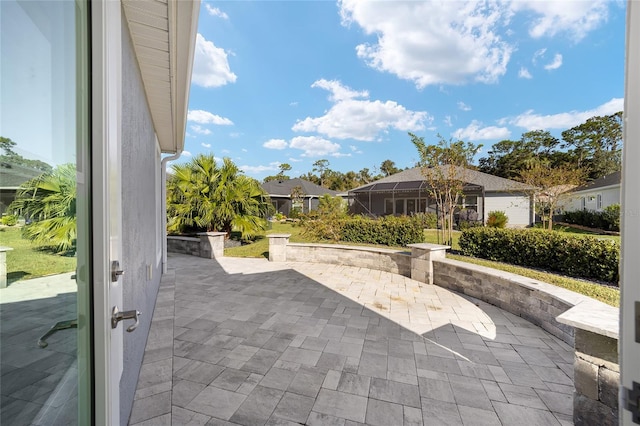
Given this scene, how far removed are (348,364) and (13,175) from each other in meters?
2.84

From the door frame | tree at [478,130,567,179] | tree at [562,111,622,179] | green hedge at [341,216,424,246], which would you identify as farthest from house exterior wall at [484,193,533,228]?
the door frame

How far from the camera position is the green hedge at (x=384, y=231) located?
8484 millimetres

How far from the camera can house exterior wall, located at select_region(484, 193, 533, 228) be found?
1686 centimetres

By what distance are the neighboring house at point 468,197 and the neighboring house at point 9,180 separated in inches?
624

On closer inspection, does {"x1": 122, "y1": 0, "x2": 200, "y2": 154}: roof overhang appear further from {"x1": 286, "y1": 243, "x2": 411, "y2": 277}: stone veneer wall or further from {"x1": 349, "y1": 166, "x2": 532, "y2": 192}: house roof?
{"x1": 349, "y1": 166, "x2": 532, "y2": 192}: house roof

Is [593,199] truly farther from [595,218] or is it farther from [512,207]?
[512,207]

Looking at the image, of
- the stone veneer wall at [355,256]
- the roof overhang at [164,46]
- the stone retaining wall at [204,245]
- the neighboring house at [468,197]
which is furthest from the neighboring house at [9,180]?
the neighboring house at [468,197]

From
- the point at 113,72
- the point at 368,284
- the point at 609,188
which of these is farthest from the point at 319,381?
the point at 609,188

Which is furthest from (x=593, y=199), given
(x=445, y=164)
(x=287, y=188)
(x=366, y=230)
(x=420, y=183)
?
(x=287, y=188)

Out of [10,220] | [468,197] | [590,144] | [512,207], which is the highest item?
[590,144]

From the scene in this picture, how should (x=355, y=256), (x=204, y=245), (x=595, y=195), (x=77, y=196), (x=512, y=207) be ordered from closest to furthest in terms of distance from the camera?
1. (x=77, y=196)
2. (x=355, y=256)
3. (x=204, y=245)
4. (x=595, y=195)
5. (x=512, y=207)

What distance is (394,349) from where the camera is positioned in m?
3.04

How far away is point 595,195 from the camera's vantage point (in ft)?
51.8

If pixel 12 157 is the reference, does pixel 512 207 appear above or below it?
above
